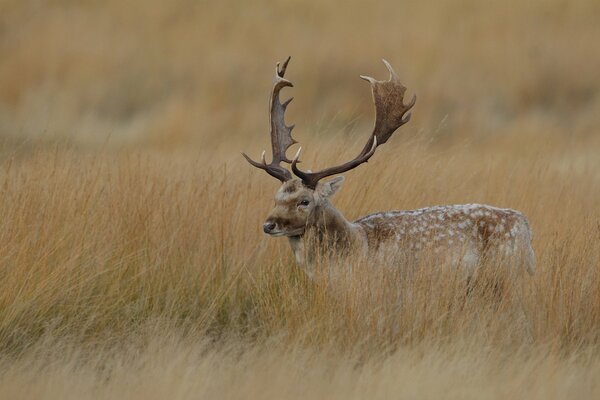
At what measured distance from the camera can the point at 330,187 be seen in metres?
6.93

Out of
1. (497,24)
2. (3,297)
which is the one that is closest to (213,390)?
(3,297)

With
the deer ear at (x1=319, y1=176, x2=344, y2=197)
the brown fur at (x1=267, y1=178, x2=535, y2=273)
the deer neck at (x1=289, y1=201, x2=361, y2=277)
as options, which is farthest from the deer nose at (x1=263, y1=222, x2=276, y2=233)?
the deer ear at (x1=319, y1=176, x2=344, y2=197)

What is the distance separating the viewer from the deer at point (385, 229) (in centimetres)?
672

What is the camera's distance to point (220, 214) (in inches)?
299

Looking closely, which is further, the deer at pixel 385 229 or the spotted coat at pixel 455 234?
the spotted coat at pixel 455 234

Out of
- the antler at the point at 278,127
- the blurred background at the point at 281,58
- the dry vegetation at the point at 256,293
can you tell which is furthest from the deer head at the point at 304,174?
the blurred background at the point at 281,58

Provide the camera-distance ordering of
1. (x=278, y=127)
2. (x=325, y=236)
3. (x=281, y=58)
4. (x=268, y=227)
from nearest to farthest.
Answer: (x=268, y=227) < (x=325, y=236) < (x=278, y=127) < (x=281, y=58)

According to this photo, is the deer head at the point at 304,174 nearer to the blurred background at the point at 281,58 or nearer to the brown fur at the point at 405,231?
the brown fur at the point at 405,231

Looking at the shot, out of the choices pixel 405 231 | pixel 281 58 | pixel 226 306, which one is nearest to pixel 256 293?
pixel 226 306

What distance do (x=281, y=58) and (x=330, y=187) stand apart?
11.9 meters

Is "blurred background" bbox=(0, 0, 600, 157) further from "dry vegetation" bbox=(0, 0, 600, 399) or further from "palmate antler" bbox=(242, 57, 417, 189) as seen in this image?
"palmate antler" bbox=(242, 57, 417, 189)

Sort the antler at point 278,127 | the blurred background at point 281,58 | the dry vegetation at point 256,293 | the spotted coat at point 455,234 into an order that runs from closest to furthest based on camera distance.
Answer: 1. the dry vegetation at point 256,293
2. the spotted coat at point 455,234
3. the antler at point 278,127
4. the blurred background at point 281,58

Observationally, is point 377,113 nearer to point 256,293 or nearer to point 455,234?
point 455,234

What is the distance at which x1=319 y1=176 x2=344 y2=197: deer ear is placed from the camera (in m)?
6.88
